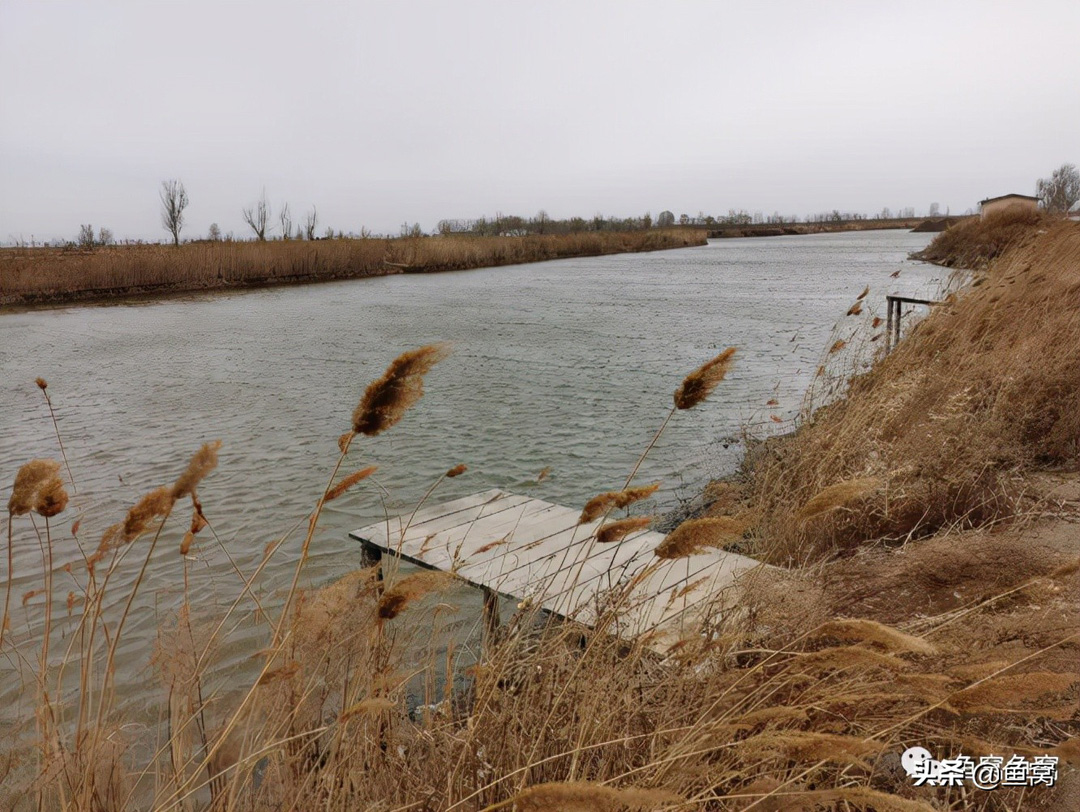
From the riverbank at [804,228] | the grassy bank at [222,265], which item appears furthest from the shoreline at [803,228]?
the grassy bank at [222,265]

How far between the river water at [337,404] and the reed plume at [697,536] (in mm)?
674

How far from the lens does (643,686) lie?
6.66 feet

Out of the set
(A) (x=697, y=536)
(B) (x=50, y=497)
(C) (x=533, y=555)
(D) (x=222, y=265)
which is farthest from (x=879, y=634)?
(D) (x=222, y=265)

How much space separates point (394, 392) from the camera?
1.48 metres

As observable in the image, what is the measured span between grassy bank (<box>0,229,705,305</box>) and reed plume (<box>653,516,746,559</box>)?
23647mm

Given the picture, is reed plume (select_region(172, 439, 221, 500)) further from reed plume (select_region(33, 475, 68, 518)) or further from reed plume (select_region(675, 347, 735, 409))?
reed plume (select_region(675, 347, 735, 409))

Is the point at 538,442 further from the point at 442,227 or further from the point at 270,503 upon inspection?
the point at 442,227

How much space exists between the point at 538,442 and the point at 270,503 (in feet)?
8.50

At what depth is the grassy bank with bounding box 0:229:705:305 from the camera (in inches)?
845

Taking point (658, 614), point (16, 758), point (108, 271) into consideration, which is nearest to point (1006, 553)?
point (658, 614)

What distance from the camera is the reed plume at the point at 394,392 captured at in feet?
4.78

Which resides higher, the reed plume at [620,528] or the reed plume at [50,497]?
the reed plume at [50,497]

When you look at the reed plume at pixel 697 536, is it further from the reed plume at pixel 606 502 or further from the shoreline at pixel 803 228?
the shoreline at pixel 803 228

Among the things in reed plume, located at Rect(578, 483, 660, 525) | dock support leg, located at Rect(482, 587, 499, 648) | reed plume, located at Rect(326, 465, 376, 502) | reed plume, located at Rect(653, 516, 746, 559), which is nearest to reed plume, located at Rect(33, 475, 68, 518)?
reed plume, located at Rect(326, 465, 376, 502)
